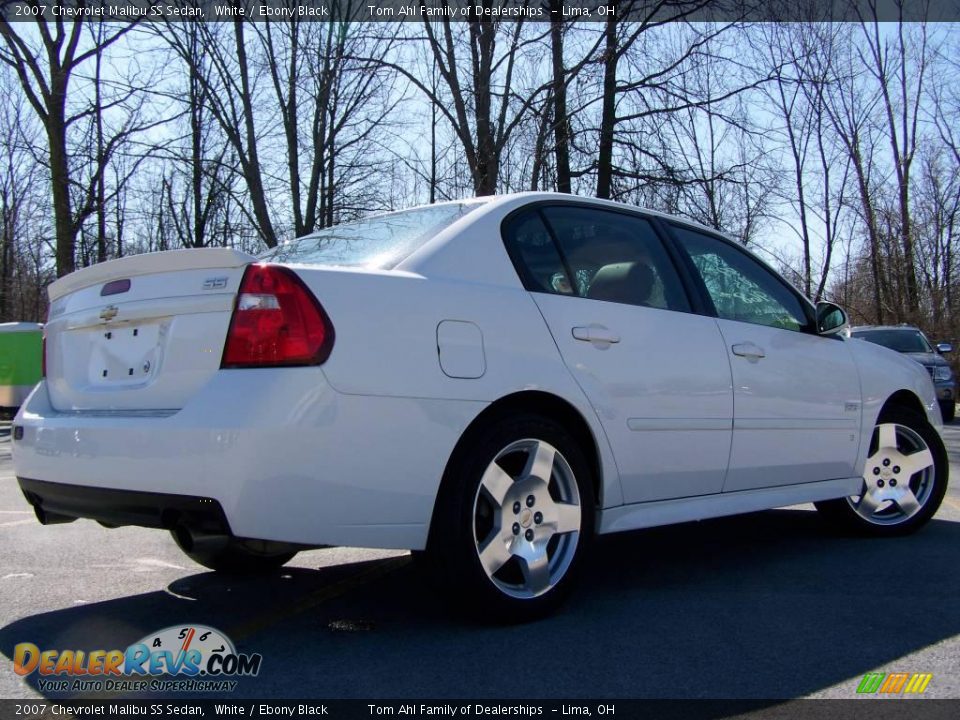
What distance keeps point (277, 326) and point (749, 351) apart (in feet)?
7.61

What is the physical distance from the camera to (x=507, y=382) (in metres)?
3.20

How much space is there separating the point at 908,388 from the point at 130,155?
15.1 meters

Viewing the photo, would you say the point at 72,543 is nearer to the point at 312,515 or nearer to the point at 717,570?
the point at 312,515

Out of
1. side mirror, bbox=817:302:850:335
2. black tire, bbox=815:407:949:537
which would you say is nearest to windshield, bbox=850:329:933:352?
black tire, bbox=815:407:949:537

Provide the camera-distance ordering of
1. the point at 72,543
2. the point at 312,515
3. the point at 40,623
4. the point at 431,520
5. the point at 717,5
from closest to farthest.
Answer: the point at 312,515 < the point at 431,520 < the point at 40,623 < the point at 72,543 < the point at 717,5

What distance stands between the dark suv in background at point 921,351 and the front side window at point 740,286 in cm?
1137

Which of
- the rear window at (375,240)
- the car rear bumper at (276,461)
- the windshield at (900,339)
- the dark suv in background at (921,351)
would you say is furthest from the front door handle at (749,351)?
the windshield at (900,339)

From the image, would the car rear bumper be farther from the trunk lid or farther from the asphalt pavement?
the asphalt pavement

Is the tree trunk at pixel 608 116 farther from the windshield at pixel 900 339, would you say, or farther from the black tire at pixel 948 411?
the black tire at pixel 948 411

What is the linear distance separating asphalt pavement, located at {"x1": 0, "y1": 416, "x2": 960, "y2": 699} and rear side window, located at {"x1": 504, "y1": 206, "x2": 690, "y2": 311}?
1.25 metres

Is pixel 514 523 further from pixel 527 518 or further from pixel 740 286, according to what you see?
pixel 740 286

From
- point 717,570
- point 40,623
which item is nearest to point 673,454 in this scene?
point 717,570

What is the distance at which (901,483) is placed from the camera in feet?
16.7

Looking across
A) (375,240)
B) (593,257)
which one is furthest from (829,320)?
(375,240)
